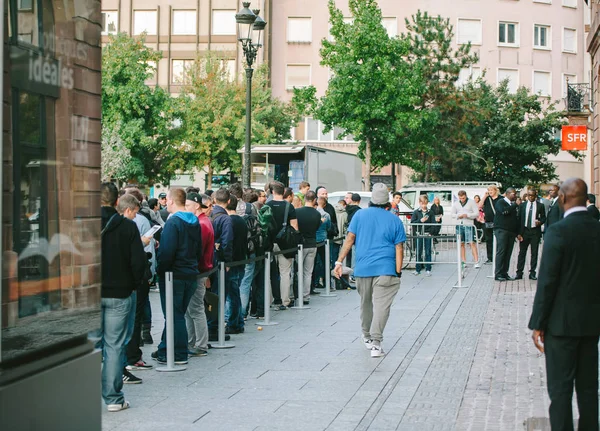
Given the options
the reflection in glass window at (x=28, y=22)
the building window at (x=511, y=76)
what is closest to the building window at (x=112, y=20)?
the building window at (x=511, y=76)

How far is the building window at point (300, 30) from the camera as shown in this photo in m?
60.8

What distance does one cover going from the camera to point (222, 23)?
6022 cm

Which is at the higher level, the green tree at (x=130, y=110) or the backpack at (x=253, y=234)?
the green tree at (x=130, y=110)

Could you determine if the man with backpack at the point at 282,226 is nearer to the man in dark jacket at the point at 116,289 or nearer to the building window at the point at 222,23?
the man in dark jacket at the point at 116,289

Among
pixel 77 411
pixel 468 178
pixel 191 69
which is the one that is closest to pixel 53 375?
pixel 77 411

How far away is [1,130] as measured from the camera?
3.17 m

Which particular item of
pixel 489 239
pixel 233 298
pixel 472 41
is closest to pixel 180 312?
pixel 233 298

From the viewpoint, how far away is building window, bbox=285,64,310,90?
60.8 metres

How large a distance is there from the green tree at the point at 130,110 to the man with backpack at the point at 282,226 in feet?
109

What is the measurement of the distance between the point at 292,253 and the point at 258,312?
1.49 meters

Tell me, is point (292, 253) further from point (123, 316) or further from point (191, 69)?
point (191, 69)

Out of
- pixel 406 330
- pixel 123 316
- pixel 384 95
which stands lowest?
pixel 406 330

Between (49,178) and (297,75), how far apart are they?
58.1 meters

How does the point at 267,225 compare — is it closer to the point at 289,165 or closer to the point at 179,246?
the point at 179,246
